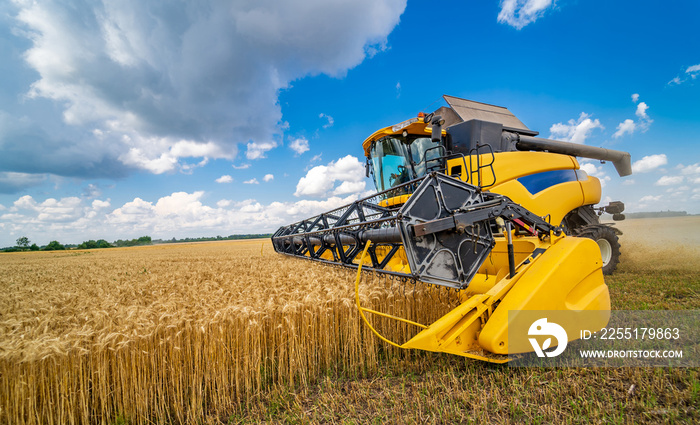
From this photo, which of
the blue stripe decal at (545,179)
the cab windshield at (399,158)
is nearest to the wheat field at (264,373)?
the blue stripe decal at (545,179)

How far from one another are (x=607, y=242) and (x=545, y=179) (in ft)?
7.36

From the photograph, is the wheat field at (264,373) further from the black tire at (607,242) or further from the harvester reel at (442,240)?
the black tire at (607,242)

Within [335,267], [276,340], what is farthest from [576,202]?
[276,340]

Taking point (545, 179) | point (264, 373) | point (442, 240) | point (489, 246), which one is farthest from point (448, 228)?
point (545, 179)

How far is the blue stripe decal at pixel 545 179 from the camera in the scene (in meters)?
4.51

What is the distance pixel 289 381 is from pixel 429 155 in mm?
4254

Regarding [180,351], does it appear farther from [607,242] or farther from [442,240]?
[607,242]

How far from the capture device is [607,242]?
5.66 m

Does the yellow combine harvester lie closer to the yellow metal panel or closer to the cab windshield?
the yellow metal panel

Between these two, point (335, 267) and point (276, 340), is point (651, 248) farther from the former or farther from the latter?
point (276, 340)

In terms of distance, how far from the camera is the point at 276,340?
104 inches

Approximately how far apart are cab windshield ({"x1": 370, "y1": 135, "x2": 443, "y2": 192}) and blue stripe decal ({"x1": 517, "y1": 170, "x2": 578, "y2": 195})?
167 cm

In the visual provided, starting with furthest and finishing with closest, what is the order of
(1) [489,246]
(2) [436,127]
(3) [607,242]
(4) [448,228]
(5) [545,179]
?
1. (3) [607,242]
2. (5) [545,179]
3. (2) [436,127]
4. (1) [489,246]
5. (4) [448,228]

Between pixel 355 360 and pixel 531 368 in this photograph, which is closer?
pixel 531 368
